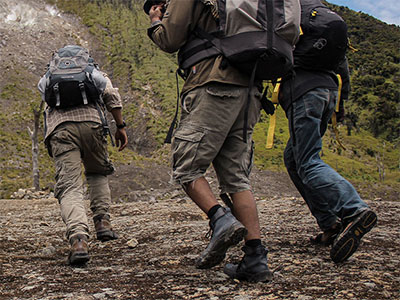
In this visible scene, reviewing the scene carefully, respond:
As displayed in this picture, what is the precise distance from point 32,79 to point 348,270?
4435 centimetres

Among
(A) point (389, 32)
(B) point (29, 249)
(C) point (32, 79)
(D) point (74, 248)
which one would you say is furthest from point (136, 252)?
(A) point (389, 32)

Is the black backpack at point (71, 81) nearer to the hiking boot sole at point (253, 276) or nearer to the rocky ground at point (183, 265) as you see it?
the rocky ground at point (183, 265)

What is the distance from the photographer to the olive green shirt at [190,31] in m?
3.02

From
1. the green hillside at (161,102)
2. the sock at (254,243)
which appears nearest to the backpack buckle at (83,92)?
the sock at (254,243)

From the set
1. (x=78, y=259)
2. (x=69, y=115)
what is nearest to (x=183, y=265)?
(x=78, y=259)

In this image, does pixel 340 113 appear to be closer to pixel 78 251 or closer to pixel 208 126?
pixel 208 126

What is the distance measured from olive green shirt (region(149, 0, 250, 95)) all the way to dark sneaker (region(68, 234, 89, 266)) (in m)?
1.78

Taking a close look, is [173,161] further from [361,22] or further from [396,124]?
[361,22]

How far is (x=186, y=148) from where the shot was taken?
305 centimetres

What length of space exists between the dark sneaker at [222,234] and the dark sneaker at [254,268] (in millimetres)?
180

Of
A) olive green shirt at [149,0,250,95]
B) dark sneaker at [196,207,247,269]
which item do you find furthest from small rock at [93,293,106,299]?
olive green shirt at [149,0,250,95]

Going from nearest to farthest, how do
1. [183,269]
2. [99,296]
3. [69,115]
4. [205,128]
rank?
[99,296] → [205,128] → [183,269] → [69,115]

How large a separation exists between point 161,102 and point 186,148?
135 ft

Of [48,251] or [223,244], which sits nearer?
[223,244]
